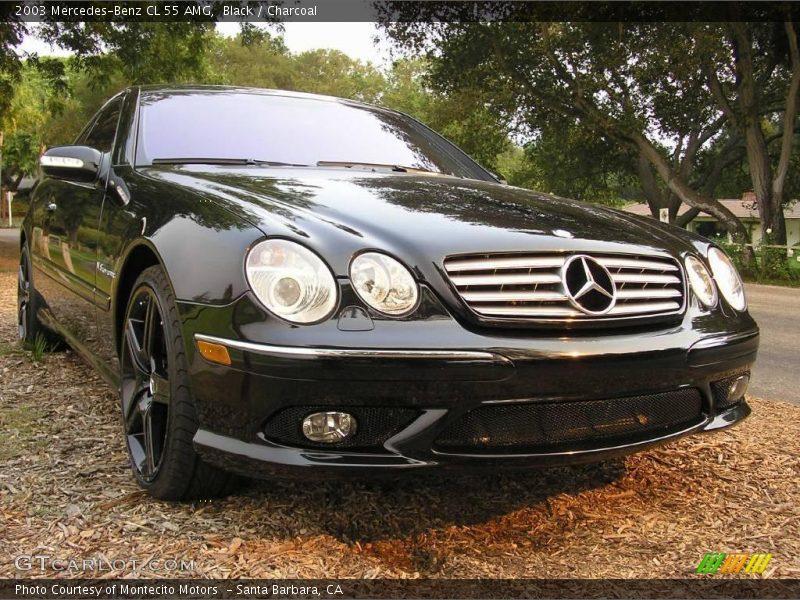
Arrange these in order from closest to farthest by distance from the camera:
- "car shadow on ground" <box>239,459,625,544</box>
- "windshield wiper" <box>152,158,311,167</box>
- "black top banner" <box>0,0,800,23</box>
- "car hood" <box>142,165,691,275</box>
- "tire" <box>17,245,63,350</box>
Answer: "car hood" <box>142,165,691,275</box> < "car shadow on ground" <box>239,459,625,544</box> < "windshield wiper" <box>152,158,311,167</box> < "tire" <box>17,245,63,350</box> < "black top banner" <box>0,0,800,23</box>

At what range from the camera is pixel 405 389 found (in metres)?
2.03

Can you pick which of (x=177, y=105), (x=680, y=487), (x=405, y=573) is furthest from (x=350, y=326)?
(x=177, y=105)

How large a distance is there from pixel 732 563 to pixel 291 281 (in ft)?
5.29

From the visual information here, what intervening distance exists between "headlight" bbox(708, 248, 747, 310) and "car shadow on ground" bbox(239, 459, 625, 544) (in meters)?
0.83

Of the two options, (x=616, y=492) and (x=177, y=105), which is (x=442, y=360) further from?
(x=177, y=105)

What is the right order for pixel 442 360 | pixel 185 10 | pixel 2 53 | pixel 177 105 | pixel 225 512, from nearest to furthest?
pixel 442 360
pixel 225 512
pixel 177 105
pixel 2 53
pixel 185 10

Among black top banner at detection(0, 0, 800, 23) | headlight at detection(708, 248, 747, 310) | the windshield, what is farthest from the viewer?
black top banner at detection(0, 0, 800, 23)

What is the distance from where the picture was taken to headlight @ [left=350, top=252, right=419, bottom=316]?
209 cm

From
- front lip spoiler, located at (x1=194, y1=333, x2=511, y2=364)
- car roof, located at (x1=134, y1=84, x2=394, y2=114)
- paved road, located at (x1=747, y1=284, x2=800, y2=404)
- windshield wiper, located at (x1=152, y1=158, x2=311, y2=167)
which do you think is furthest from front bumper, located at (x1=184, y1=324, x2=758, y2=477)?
paved road, located at (x1=747, y1=284, x2=800, y2=404)

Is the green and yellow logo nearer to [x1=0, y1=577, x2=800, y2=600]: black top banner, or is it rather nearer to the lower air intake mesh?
[x1=0, y1=577, x2=800, y2=600]: black top banner

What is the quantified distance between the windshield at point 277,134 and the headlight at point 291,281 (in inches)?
46.0

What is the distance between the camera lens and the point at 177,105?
351 cm

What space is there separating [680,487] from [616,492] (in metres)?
0.28

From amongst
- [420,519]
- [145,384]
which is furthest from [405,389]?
[145,384]
